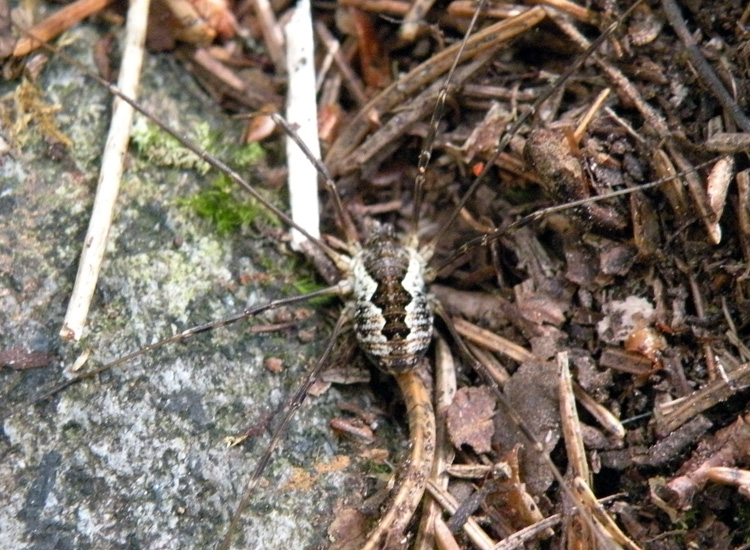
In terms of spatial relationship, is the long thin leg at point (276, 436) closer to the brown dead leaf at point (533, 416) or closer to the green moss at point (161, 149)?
the brown dead leaf at point (533, 416)

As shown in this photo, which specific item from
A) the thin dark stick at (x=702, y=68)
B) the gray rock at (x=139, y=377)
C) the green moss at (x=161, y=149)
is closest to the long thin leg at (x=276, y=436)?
the gray rock at (x=139, y=377)

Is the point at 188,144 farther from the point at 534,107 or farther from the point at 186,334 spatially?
the point at 534,107

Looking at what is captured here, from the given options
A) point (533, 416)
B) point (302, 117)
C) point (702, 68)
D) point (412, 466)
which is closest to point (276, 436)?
point (412, 466)

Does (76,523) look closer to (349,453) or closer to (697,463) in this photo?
(349,453)

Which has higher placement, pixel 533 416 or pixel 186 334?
pixel 186 334

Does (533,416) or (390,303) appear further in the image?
(390,303)

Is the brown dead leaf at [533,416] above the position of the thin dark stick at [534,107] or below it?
below
